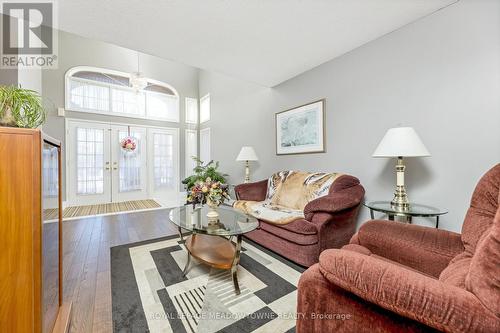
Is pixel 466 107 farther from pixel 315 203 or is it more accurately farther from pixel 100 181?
pixel 100 181

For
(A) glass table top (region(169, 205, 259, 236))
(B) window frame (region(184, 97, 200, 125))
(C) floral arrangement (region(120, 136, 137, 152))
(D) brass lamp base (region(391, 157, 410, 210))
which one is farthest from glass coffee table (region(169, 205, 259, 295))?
(B) window frame (region(184, 97, 200, 125))

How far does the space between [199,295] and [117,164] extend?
16.0 ft

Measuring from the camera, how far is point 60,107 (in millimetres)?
4672

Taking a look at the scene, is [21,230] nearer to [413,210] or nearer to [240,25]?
[240,25]

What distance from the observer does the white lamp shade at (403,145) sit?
1.71 m

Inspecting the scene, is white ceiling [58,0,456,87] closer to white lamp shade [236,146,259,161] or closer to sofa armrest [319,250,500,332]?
white lamp shade [236,146,259,161]

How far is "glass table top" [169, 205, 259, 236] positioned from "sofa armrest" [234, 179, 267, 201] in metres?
0.74

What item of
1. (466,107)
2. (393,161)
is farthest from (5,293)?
(466,107)

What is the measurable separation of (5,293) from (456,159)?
9.68ft

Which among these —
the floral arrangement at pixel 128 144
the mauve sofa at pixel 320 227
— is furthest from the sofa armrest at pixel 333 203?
the floral arrangement at pixel 128 144

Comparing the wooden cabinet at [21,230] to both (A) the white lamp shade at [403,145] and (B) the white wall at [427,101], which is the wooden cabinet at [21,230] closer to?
(A) the white lamp shade at [403,145]

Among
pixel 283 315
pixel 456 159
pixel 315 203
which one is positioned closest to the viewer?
pixel 283 315

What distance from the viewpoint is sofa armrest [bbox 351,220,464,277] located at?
117 cm

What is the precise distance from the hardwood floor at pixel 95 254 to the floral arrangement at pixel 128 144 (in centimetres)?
204
